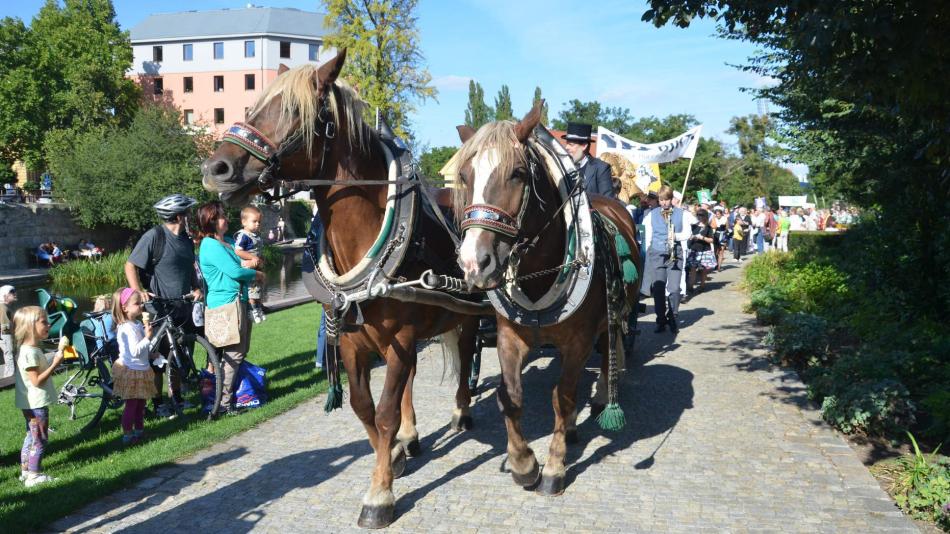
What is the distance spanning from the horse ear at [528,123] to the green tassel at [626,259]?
6.62 ft

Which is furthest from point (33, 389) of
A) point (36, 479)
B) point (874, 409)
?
point (874, 409)

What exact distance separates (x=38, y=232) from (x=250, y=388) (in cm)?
2895

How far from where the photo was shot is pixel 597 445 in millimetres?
5926

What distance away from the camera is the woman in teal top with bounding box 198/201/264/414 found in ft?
22.6

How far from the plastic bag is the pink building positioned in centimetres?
6559

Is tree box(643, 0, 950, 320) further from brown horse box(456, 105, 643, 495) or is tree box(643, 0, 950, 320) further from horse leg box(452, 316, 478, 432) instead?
horse leg box(452, 316, 478, 432)

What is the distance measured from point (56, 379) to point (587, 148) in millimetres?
6470

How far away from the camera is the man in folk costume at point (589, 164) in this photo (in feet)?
24.1

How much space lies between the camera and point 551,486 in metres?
4.88

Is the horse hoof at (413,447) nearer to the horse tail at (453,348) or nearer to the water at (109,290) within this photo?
the horse tail at (453,348)

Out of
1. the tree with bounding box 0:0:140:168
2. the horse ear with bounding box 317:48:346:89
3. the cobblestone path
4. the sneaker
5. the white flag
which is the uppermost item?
the tree with bounding box 0:0:140:168

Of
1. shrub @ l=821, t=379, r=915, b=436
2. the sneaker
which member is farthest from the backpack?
shrub @ l=821, t=379, r=915, b=436

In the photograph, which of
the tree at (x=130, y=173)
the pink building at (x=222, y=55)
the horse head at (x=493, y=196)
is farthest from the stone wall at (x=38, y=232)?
the pink building at (x=222, y=55)

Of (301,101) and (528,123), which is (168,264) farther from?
(528,123)
